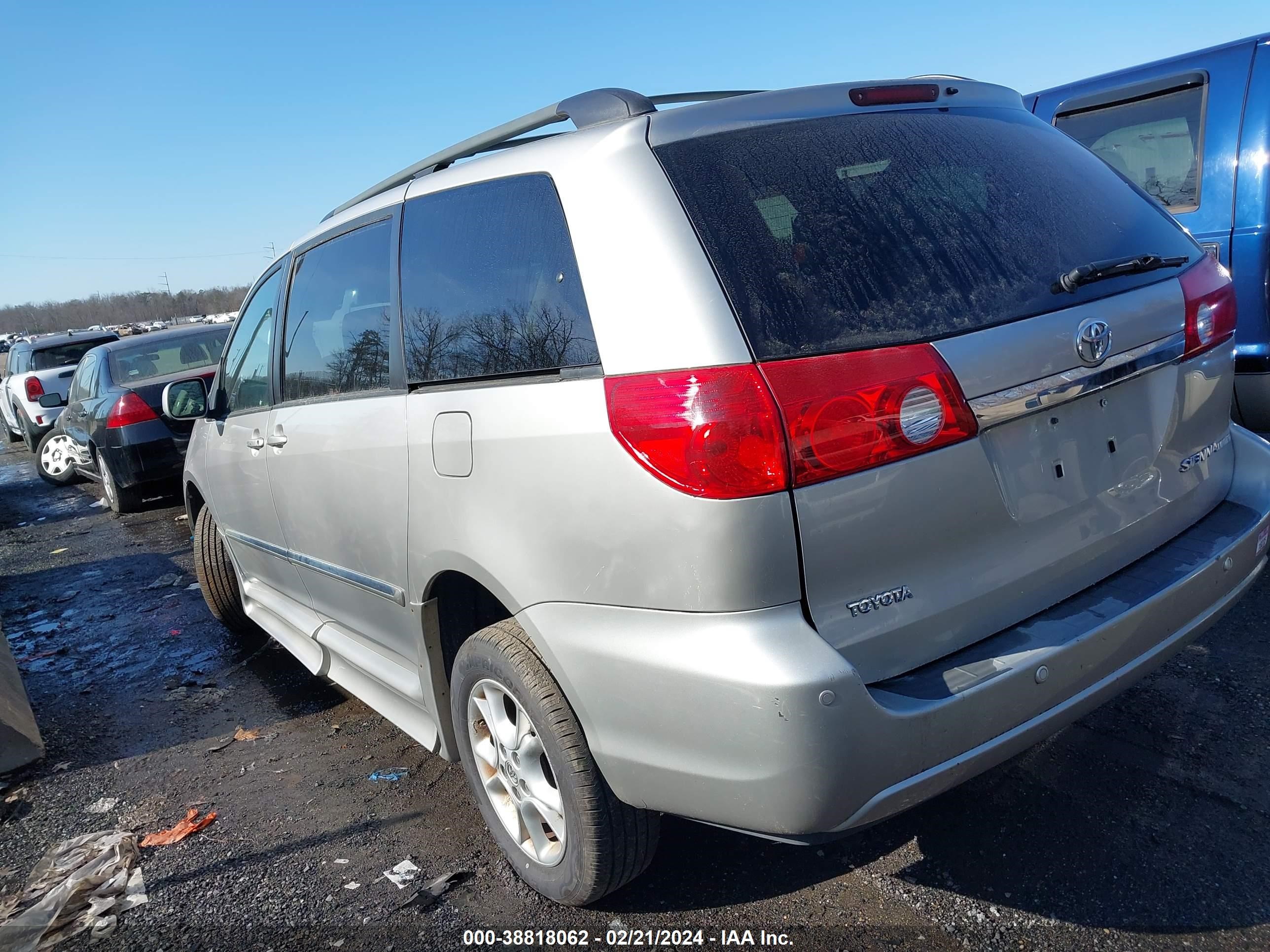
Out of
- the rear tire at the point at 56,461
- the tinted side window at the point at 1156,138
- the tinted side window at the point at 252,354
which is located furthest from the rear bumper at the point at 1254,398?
the rear tire at the point at 56,461

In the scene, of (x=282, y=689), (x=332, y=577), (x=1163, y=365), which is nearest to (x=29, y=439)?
(x=282, y=689)

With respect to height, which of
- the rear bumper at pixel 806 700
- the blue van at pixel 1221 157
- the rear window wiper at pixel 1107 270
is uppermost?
the blue van at pixel 1221 157

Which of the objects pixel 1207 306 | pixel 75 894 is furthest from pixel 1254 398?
pixel 75 894

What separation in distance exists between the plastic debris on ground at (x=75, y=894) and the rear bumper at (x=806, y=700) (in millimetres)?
1694

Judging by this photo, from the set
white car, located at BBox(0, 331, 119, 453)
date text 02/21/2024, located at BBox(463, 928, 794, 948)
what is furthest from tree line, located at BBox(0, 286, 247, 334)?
date text 02/21/2024, located at BBox(463, 928, 794, 948)

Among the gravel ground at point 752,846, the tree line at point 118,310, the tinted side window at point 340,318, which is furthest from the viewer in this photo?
the tree line at point 118,310

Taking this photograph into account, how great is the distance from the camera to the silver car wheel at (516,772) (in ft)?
7.84

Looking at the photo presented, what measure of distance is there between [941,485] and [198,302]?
3618 inches

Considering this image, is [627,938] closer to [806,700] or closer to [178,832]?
[806,700]

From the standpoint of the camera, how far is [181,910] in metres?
2.69

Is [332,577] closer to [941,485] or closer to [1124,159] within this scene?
[941,485]

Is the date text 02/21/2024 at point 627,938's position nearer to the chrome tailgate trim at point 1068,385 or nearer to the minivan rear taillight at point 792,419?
the minivan rear taillight at point 792,419

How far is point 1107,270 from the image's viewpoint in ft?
7.11

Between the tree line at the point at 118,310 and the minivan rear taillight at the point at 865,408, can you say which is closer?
the minivan rear taillight at the point at 865,408
